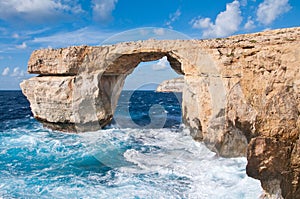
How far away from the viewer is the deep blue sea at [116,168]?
668 cm

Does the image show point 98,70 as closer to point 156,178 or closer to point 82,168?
point 82,168

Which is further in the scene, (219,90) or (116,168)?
(219,90)

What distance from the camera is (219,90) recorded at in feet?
31.7

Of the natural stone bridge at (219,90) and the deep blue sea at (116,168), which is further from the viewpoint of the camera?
the deep blue sea at (116,168)

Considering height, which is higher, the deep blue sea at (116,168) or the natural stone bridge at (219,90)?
the natural stone bridge at (219,90)

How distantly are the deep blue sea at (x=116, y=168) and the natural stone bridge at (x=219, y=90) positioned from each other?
1.19m

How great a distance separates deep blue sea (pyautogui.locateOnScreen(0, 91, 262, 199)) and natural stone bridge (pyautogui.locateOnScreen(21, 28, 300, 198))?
3.91 feet

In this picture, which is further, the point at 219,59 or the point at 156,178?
the point at 219,59

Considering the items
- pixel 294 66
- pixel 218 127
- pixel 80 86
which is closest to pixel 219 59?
pixel 218 127

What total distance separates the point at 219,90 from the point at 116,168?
5.15m

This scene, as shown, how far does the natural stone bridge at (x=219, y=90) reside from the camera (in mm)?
4676

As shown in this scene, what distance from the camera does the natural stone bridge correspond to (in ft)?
15.3

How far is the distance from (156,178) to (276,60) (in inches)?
195

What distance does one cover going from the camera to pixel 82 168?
8703mm
